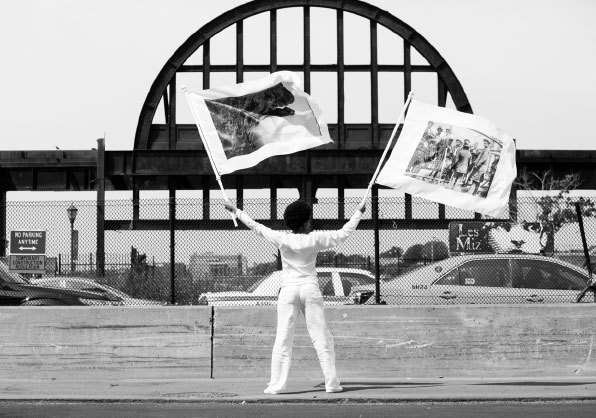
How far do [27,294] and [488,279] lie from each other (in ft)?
21.2

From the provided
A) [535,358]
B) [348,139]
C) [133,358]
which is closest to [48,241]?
[133,358]

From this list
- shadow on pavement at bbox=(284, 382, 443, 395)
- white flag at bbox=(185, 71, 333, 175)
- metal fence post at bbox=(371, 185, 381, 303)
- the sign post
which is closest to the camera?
shadow on pavement at bbox=(284, 382, 443, 395)

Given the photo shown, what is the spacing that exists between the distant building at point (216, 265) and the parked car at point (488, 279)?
69.1 inches

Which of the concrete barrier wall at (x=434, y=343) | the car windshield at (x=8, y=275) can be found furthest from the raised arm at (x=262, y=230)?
the car windshield at (x=8, y=275)

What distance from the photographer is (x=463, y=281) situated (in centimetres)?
1546

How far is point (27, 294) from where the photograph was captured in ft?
49.2

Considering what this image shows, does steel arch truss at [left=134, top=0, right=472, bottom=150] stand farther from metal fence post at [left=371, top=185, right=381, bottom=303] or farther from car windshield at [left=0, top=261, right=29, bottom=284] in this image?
A: metal fence post at [left=371, top=185, right=381, bottom=303]

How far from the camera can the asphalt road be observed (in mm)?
9227

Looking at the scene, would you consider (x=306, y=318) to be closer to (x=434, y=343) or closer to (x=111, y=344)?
(x=434, y=343)

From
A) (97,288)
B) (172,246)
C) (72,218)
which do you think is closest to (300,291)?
(172,246)

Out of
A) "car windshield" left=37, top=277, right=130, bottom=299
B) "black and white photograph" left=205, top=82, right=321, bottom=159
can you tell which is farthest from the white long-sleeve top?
"car windshield" left=37, top=277, right=130, bottom=299

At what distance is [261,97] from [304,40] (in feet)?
125

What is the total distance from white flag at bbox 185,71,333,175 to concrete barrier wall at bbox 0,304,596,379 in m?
2.09

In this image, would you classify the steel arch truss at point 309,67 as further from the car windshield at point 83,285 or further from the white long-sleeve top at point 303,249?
the white long-sleeve top at point 303,249
